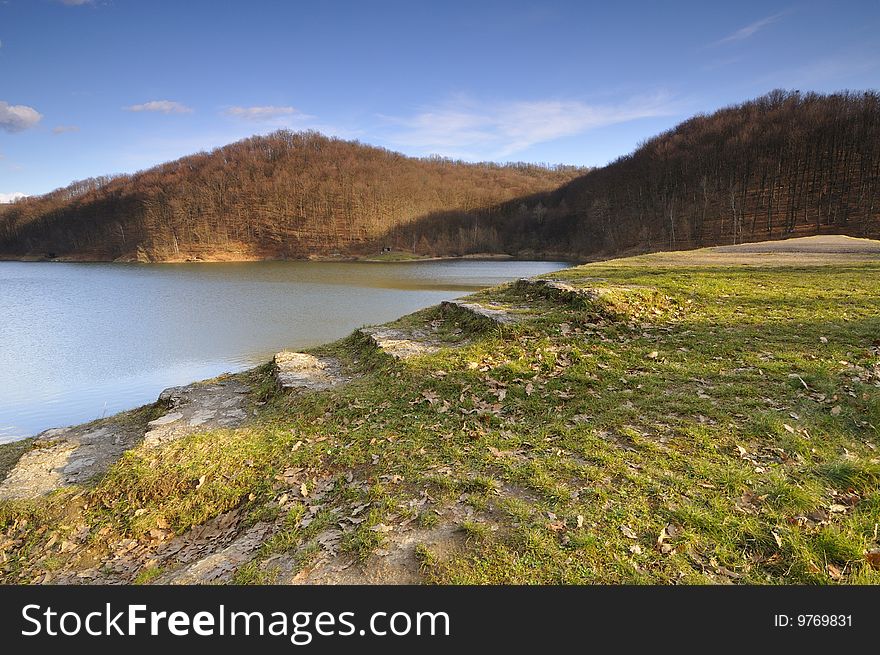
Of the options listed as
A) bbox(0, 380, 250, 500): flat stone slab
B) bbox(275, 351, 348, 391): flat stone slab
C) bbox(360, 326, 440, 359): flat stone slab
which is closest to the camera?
bbox(0, 380, 250, 500): flat stone slab

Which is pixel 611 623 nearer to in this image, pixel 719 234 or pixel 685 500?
pixel 685 500

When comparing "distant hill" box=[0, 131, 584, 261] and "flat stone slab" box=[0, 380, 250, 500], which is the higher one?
"distant hill" box=[0, 131, 584, 261]

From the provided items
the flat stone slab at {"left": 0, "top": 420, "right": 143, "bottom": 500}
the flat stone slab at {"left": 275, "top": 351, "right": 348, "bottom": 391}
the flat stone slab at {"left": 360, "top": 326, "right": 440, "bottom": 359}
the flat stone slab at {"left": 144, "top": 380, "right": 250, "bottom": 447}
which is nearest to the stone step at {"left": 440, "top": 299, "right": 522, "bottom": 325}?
the flat stone slab at {"left": 360, "top": 326, "right": 440, "bottom": 359}

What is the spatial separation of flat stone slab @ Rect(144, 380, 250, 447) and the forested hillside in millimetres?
92265

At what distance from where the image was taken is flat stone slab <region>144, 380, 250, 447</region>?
6.78m

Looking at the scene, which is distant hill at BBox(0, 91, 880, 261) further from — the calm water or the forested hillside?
the calm water

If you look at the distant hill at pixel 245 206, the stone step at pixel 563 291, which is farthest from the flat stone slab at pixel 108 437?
the distant hill at pixel 245 206

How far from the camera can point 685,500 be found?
159 inches

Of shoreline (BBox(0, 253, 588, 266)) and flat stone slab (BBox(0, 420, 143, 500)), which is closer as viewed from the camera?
flat stone slab (BBox(0, 420, 143, 500))

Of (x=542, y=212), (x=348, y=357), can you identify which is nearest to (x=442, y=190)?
(x=542, y=212)

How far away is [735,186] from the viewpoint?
3524 inches

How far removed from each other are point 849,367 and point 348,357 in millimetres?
8536

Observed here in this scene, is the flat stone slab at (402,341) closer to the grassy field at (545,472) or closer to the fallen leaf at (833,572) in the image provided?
the grassy field at (545,472)

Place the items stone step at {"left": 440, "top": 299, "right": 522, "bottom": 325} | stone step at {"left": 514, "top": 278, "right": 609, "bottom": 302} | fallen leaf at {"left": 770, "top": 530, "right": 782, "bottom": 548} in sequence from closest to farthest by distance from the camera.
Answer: fallen leaf at {"left": 770, "top": 530, "right": 782, "bottom": 548}
stone step at {"left": 440, "top": 299, "right": 522, "bottom": 325}
stone step at {"left": 514, "top": 278, "right": 609, "bottom": 302}
